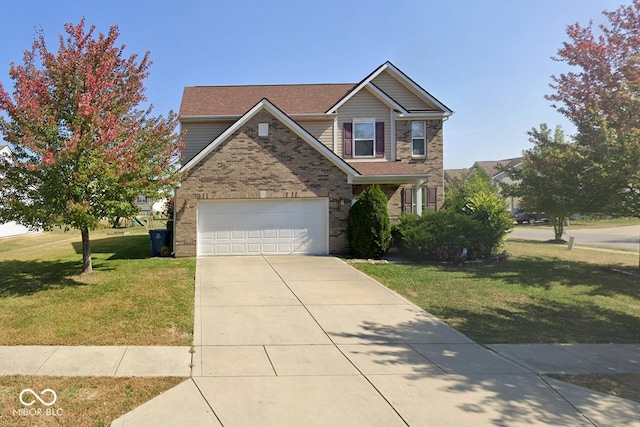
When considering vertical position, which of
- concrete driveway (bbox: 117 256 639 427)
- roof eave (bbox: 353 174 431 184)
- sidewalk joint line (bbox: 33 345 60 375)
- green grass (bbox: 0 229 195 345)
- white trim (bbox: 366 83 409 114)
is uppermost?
white trim (bbox: 366 83 409 114)

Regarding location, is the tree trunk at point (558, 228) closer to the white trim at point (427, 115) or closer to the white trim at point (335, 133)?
the white trim at point (427, 115)

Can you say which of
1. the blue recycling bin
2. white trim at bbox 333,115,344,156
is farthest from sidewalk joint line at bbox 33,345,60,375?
white trim at bbox 333,115,344,156

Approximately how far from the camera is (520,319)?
782 cm

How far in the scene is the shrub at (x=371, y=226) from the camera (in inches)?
540

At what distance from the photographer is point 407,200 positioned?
17906 millimetres

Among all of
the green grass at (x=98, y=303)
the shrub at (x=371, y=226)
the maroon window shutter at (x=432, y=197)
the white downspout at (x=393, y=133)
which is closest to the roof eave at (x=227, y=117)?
the white downspout at (x=393, y=133)

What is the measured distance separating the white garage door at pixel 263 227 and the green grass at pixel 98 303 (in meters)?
1.82

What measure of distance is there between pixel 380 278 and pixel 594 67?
9271mm

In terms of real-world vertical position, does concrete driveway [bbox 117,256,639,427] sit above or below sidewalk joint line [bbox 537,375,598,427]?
above

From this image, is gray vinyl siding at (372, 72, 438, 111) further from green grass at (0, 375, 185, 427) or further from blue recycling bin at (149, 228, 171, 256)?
green grass at (0, 375, 185, 427)

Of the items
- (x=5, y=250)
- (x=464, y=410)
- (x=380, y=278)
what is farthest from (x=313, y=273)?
(x=5, y=250)

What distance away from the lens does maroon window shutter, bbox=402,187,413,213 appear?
704 inches

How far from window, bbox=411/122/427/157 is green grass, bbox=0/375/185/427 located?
51.6 feet

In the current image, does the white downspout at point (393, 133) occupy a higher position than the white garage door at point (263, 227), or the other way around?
the white downspout at point (393, 133)
